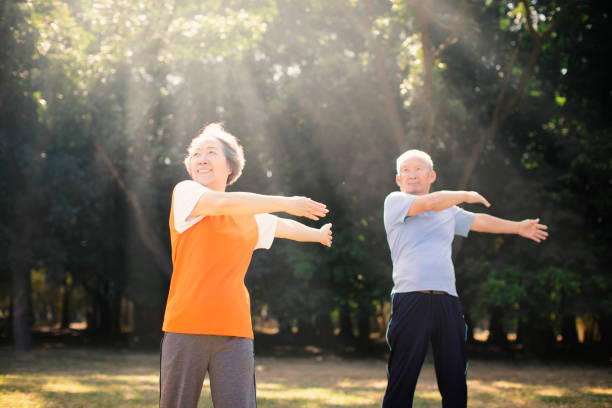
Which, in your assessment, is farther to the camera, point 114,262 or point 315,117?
point 114,262

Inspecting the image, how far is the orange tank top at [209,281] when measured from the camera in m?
2.90

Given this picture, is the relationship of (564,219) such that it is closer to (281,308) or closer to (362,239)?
(362,239)

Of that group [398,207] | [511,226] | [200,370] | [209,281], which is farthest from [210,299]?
[511,226]

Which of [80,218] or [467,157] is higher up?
[467,157]

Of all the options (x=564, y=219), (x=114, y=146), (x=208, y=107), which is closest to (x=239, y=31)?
(x=208, y=107)

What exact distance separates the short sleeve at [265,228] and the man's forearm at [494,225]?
74.0 inches

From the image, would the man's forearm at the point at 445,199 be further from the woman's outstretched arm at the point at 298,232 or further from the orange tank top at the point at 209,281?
the orange tank top at the point at 209,281

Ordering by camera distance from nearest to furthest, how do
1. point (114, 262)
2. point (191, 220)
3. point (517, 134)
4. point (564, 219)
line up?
point (191, 220) → point (564, 219) → point (517, 134) → point (114, 262)

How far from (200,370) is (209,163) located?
1.12 meters

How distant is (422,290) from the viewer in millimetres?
4176

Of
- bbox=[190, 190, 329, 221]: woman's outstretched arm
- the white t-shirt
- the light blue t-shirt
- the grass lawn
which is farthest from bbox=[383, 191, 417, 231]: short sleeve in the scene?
the grass lawn

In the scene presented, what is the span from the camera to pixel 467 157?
18.6 meters

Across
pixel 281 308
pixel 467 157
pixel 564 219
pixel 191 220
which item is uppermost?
pixel 467 157

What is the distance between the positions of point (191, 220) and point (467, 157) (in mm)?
16769
